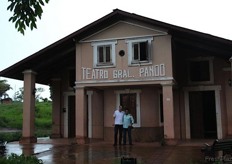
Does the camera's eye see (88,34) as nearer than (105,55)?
No

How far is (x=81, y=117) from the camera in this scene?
16.3m

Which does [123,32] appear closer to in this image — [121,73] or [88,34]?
[88,34]

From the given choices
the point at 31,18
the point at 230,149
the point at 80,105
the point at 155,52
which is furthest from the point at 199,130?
the point at 31,18

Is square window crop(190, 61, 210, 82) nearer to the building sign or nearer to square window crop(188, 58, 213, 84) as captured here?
square window crop(188, 58, 213, 84)

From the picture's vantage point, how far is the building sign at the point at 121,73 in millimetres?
15469

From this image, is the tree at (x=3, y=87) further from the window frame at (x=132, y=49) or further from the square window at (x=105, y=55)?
the window frame at (x=132, y=49)

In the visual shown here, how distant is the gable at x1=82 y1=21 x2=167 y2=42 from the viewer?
1584 centimetres

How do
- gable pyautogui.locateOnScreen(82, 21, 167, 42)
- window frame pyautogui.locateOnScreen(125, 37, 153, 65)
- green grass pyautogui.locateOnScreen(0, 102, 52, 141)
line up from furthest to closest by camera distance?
green grass pyautogui.locateOnScreen(0, 102, 52, 141) < gable pyautogui.locateOnScreen(82, 21, 167, 42) < window frame pyautogui.locateOnScreen(125, 37, 153, 65)

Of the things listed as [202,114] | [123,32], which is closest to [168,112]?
[202,114]

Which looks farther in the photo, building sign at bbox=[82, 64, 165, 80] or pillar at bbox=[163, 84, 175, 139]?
building sign at bbox=[82, 64, 165, 80]

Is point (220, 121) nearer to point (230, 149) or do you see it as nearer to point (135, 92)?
point (135, 92)

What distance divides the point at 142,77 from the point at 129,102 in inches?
95.0

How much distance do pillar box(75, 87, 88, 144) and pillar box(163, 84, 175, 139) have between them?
3984 mm

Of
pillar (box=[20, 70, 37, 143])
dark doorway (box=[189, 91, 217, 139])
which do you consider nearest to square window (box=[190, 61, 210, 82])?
dark doorway (box=[189, 91, 217, 139])
